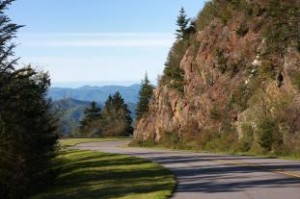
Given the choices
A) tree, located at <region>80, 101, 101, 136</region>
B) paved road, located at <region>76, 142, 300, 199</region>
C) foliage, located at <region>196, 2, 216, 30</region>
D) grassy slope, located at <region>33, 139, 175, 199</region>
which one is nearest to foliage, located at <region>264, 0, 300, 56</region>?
foliage, located at <region>196, 2, 216, 30</region>

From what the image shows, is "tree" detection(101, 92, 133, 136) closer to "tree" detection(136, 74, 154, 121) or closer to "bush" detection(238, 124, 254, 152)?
"tree" detection(136, 74, 154, 121)

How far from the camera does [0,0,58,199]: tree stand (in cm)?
2545

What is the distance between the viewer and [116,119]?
403ft

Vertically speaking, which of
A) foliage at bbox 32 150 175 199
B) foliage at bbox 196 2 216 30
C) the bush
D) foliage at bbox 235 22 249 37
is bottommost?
foliage at bbox 32 150 175 199

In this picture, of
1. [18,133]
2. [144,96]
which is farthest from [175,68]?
[144,96]

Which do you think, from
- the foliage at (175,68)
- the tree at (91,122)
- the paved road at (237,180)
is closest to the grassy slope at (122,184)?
the paved road at (237,180)

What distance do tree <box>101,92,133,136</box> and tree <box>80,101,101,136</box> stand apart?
2.34 m

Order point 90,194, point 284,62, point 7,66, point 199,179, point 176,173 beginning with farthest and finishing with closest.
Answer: point 284,62 → point 7,66 → point 176,173 → point 199,179 → point 90,194

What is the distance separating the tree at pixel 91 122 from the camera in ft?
421

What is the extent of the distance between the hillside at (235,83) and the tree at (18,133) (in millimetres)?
14805

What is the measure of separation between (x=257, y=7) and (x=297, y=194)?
104ft

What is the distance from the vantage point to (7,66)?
25.8 m

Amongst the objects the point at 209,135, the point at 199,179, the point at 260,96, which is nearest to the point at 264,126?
the point at 260,96

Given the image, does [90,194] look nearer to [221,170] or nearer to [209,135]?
[221,170]
